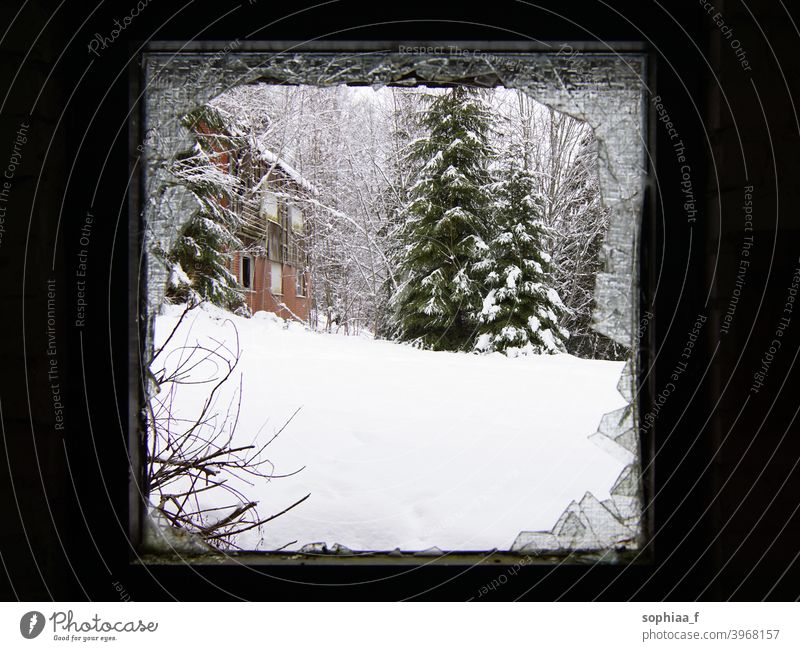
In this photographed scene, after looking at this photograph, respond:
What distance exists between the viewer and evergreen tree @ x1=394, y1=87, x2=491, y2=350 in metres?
5.00

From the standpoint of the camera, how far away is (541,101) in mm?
959

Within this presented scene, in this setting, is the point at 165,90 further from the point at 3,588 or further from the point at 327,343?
the point at 327,343

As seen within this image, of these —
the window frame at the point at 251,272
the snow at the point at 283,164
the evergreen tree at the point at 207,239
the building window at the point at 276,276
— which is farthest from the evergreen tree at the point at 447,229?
the building window at the point at 276,276

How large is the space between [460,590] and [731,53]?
954mm

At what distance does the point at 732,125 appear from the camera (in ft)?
2.75

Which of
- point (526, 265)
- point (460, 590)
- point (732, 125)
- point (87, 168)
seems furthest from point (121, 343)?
point (526, 265)

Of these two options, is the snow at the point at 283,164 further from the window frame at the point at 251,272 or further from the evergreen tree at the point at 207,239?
the window frame at the point at 251,272

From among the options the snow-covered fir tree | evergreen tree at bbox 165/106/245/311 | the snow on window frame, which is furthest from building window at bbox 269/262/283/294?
the snow on window frame

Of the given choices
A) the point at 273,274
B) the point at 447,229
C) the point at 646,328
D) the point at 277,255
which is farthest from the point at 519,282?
the point at 646,328

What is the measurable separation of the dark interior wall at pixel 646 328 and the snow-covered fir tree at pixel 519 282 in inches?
147

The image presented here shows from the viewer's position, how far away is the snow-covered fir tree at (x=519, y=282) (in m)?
4.61

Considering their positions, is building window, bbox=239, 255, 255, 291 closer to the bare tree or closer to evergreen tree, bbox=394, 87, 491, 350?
evergreen tree, bbox=394, 87, 491, 350

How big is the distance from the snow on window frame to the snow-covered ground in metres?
0.18

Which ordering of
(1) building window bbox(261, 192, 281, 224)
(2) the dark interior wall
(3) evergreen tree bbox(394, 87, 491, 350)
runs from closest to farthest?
(2) the dark interior wall < (3) evergreen tree bbox(394, 87, 491, 350) < (1) building window bbox(261, 192, 281, 224)
